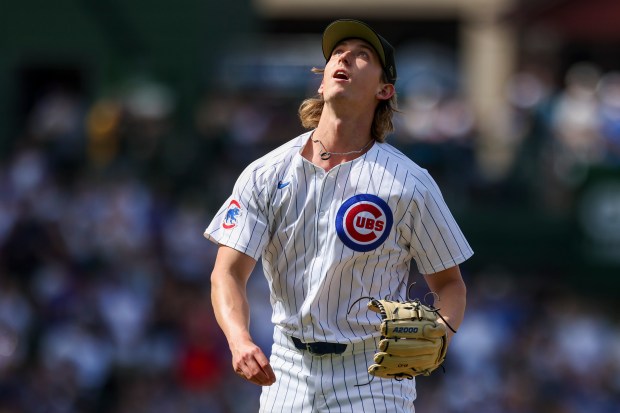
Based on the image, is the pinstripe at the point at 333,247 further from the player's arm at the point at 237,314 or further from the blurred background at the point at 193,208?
the blurred background at the point at 193,208

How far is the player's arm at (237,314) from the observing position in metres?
4.32

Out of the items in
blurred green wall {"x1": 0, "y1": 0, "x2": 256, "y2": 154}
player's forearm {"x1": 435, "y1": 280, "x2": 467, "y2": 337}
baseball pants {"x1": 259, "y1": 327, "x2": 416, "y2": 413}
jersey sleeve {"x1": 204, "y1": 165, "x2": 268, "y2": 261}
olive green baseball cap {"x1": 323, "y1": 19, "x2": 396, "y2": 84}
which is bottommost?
baseball pants {"x1": 259, "y1": 327, "x2": 416, "y2": 413}

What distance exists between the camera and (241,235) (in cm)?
466

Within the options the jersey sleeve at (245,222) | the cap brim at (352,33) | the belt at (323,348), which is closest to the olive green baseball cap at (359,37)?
the cap brim at (352,33)

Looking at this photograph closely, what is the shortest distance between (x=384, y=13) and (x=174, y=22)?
9.94 meters

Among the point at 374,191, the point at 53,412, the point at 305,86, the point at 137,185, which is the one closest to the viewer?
the point at 374,191

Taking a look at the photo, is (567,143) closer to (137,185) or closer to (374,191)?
(137,185)

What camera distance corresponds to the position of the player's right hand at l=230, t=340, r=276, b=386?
4.30m

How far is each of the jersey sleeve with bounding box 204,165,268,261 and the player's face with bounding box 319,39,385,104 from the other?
44 centimetres

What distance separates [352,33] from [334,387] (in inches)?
51.1

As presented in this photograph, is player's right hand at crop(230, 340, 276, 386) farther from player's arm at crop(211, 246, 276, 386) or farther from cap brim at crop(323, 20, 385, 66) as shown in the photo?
cap brim at crop(323, 20, 385, 66)

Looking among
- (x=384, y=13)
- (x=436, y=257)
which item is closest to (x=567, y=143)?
(x=436, y=257)

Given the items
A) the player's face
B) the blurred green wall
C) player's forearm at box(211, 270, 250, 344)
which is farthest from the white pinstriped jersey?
the blurred green wall

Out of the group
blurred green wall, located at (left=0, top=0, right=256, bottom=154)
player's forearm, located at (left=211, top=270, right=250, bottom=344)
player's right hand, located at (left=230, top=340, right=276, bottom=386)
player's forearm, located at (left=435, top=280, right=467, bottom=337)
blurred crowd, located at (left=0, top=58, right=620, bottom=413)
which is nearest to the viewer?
player's right hand, located at (left=230, top=340, right=276, bottom=386)
